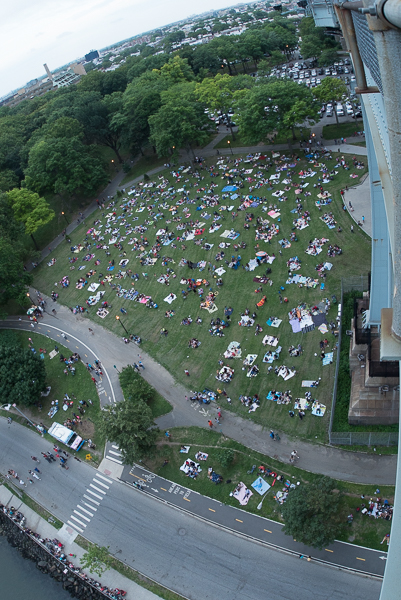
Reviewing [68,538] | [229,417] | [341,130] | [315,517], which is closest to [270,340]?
[229,417]

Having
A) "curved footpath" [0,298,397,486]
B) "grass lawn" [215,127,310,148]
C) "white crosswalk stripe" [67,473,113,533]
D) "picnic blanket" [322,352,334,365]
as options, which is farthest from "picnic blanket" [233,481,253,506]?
"grass lawn" [215,127,310,148]

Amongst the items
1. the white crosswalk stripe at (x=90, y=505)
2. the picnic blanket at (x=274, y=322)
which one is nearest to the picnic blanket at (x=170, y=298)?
the picnic blanket at (x=274, y=322)

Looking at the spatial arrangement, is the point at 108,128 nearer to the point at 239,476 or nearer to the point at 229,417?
the point at 229,417

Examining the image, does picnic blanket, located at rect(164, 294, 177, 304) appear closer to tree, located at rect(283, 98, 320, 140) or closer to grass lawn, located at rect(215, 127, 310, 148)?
grass lawn, located at rect(215, 127, 310, 148)

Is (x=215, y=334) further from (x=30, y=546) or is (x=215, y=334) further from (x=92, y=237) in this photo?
(x=92, y=237)

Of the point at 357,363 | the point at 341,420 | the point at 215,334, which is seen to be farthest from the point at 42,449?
the point at 357,363
